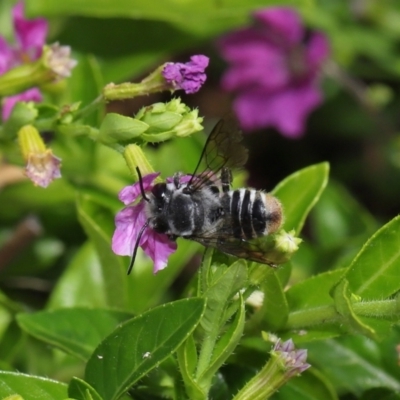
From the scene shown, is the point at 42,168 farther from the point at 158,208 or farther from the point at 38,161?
the point at 158,208

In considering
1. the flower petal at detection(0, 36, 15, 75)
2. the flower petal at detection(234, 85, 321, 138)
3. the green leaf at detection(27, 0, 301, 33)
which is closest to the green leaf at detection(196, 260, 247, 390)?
the flower petal at detection(0, 36, 15, 75)

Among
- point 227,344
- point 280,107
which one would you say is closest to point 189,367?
point 227,344

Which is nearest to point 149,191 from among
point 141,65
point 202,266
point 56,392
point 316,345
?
point 202,266

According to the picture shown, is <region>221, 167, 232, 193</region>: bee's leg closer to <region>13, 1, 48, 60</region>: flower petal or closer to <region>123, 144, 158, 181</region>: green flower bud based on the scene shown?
<region>123, 144, 158, 181</region>: green flower bud

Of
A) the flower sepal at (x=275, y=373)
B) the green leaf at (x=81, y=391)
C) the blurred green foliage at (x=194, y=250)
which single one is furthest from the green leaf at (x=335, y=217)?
the green leaf at (x=81, y=391)

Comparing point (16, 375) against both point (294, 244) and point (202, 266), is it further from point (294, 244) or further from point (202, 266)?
point (294, 244)

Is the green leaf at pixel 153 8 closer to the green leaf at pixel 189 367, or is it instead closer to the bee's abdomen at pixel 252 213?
the bee's abdomen at pixel 252 213

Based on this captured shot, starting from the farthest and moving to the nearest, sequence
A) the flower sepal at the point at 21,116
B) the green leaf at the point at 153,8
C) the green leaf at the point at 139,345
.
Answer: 1. the green leaf at the point at 153,8
2. the flower sepal at the point at 21,116
3. the green leaf at the point at 139,345
